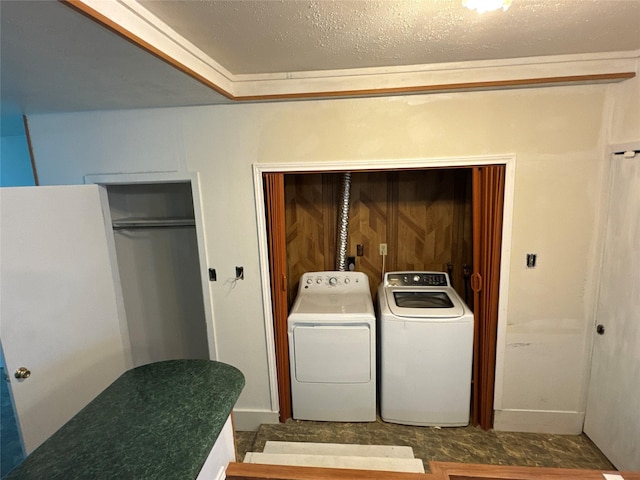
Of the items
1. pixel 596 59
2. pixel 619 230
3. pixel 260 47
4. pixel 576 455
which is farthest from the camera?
pixel 576 455

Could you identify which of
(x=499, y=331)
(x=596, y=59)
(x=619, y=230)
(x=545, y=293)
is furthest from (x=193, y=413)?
(x=596, y=59)

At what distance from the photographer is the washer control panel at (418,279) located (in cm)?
286

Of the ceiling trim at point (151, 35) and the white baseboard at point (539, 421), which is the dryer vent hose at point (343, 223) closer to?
the ceiling trim at point (151, 35)

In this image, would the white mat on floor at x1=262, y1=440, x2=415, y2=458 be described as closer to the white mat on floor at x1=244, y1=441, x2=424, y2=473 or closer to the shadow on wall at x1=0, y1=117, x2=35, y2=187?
the white mat on floor at x1=244, y1=441, x2=424, y2=473

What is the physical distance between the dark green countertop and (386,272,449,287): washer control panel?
6.31ft

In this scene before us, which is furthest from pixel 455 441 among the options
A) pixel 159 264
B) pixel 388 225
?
pixel 159 264

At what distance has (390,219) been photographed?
308cm

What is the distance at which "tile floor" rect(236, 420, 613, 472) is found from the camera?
2.24 meters

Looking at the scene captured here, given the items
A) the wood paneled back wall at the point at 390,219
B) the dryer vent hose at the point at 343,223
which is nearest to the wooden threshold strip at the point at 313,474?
the dryer vent hose at the point at 343,223

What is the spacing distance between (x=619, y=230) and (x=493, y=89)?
115 cm

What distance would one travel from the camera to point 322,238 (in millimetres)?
3186

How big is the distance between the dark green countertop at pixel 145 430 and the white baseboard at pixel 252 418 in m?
1.62

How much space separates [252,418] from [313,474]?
1869 mm

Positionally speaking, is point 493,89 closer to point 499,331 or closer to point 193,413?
point 499,331
